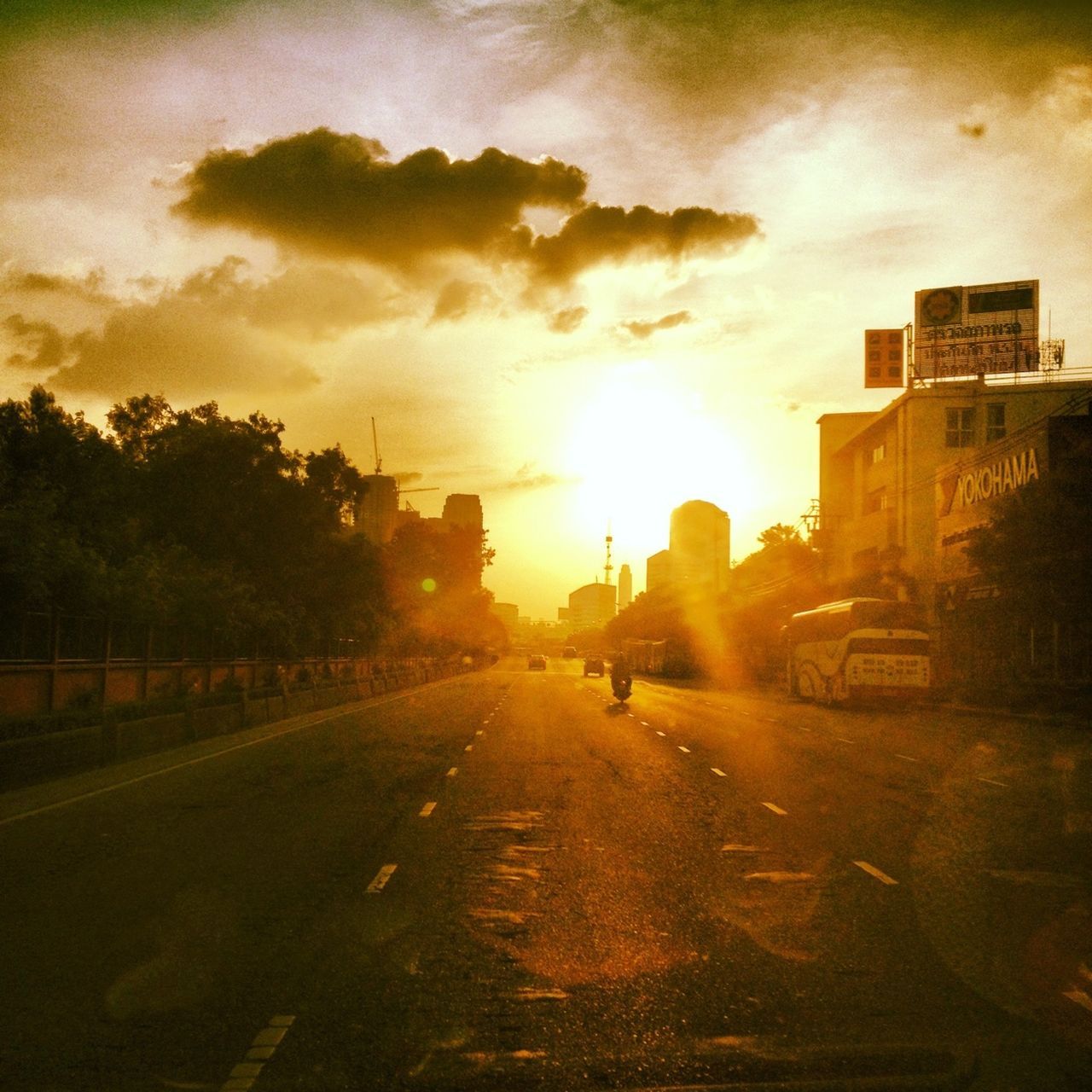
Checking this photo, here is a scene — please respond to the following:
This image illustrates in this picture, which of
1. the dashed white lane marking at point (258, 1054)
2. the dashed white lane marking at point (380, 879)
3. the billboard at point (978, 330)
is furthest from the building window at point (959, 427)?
the dashed white lane marking at point (258, 1054)

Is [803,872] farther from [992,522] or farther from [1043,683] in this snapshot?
[1043,683]

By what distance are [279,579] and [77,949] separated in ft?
150

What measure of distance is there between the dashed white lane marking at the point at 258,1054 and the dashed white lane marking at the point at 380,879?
3.43 meters

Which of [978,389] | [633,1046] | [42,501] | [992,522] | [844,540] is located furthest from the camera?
[844,540]

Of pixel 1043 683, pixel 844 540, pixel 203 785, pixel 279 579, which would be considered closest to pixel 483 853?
pixel 203 785

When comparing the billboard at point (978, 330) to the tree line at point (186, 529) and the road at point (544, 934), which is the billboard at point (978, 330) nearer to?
the tree line at point (186, 529)

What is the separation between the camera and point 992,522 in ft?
131

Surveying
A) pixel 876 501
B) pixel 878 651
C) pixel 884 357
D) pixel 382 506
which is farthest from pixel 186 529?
pixel 382 506

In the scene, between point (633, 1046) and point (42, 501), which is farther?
point (42, 501)

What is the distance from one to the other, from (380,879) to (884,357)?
60.6 metres

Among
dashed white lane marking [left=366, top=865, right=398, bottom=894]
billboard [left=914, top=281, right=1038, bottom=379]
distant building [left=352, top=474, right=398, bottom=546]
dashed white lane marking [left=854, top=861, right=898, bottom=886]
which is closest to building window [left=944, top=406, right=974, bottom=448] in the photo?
billboard [left=914, top=281, right=1038, bottom=379]

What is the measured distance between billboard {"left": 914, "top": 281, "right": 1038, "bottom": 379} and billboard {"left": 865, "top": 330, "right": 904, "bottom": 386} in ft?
10.5

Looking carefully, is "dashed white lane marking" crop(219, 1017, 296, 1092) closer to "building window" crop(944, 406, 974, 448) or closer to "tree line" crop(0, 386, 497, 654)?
"tree line" crop(0, 386, 497, 654)

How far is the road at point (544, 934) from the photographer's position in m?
5.66
